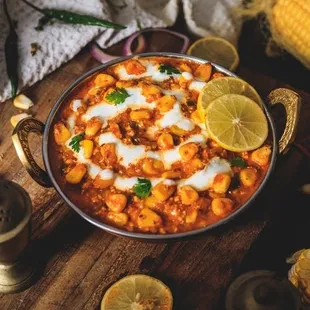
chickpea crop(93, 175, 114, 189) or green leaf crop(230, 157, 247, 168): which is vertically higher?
green leaf crop(230, 157, 247, 168)

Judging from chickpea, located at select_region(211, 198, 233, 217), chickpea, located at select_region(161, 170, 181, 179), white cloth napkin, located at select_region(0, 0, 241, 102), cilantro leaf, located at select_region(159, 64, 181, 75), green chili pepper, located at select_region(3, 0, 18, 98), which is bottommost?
green chili pepper, located at select_region(3, 0, 18, 98)

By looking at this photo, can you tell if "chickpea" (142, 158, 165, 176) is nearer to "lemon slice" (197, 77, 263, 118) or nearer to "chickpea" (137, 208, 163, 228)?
"chickpea" (137, 208, 163, 228)

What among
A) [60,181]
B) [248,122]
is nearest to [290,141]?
[248,122]

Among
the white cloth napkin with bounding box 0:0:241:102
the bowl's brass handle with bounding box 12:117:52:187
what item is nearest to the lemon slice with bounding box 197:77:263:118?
the bowl's brass handle with bounding box 12:117:52:187

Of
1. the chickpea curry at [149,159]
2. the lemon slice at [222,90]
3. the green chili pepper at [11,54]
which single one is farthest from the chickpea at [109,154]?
the green chili pepper at [11,54]

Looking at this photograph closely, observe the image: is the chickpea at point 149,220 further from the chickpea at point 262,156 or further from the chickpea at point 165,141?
the chickpea at point 262,156

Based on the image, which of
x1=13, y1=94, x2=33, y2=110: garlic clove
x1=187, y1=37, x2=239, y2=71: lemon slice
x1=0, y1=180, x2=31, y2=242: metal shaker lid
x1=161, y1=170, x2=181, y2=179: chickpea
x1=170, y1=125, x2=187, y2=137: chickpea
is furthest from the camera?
x1=187, y1=37, x2=239, y2=71: lemon slice

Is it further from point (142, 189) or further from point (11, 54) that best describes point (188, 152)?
point (11, 54)

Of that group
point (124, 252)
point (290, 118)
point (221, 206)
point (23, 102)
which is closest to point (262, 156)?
point (290, 118)

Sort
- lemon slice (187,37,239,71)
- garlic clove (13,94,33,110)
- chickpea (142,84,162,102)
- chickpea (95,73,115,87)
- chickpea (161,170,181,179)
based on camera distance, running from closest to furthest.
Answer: chickpea (161,170,181,179)
chickpea (142,84,162,102)
chickpea (95,73,115,87)
garlic clove (13,94,33,110)
lemon slice (187,37,239,71)
